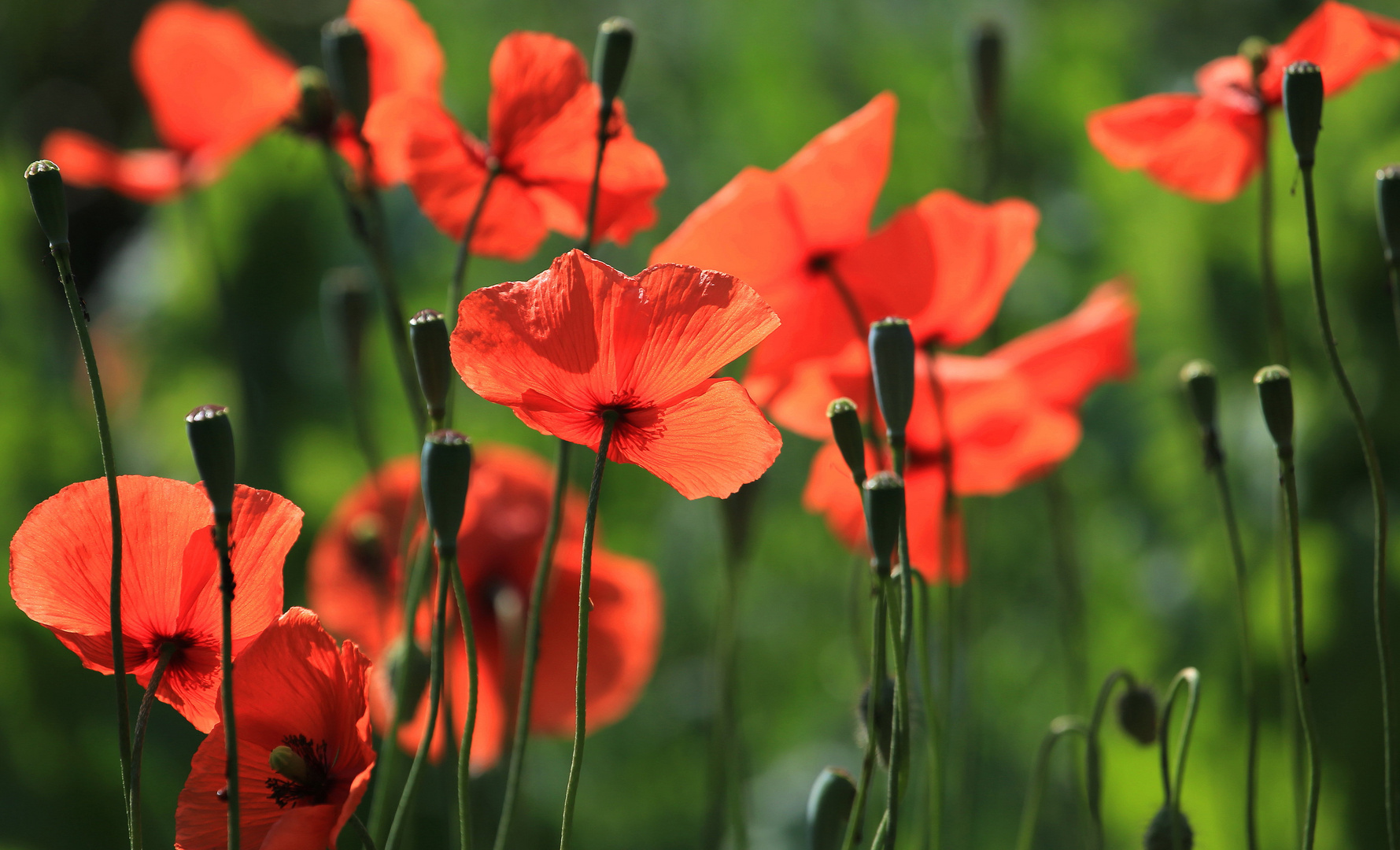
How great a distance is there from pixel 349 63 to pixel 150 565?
0.52 ft

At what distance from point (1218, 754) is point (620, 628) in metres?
0.38

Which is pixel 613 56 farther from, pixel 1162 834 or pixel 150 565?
pixel 1162 834

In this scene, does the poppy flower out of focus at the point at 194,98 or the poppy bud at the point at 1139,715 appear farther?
the poppy flower out of focus at the point at 194,98

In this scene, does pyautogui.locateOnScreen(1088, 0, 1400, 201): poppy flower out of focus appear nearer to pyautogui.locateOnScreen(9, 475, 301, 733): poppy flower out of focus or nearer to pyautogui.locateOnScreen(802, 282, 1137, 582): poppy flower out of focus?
pyautogui.locateOnScreen(802, 282, 1137, 582): poppy flower out of focus

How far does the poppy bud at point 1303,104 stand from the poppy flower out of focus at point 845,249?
0.44 feet

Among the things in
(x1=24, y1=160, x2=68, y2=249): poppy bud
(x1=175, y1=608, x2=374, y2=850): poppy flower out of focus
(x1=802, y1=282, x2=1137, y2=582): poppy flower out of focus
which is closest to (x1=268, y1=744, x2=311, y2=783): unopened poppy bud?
(x1=175, y1=608, x2=374, y2=850): poppy flower out of focus

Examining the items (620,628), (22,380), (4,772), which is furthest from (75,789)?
(620,628)

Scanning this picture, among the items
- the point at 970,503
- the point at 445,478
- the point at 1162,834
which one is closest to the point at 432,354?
the point at 445,478

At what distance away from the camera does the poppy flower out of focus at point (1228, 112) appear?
0.39 m

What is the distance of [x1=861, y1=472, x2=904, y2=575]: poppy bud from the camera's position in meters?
0.27

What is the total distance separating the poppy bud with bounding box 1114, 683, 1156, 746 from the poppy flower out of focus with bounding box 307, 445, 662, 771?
0.24m

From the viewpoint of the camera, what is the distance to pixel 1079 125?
963mm

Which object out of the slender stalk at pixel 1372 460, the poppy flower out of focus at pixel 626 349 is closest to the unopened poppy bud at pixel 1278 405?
the slender stalk at pixel 1372 460

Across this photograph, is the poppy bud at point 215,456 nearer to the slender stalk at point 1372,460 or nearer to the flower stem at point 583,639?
the flower stem at point 583,639
